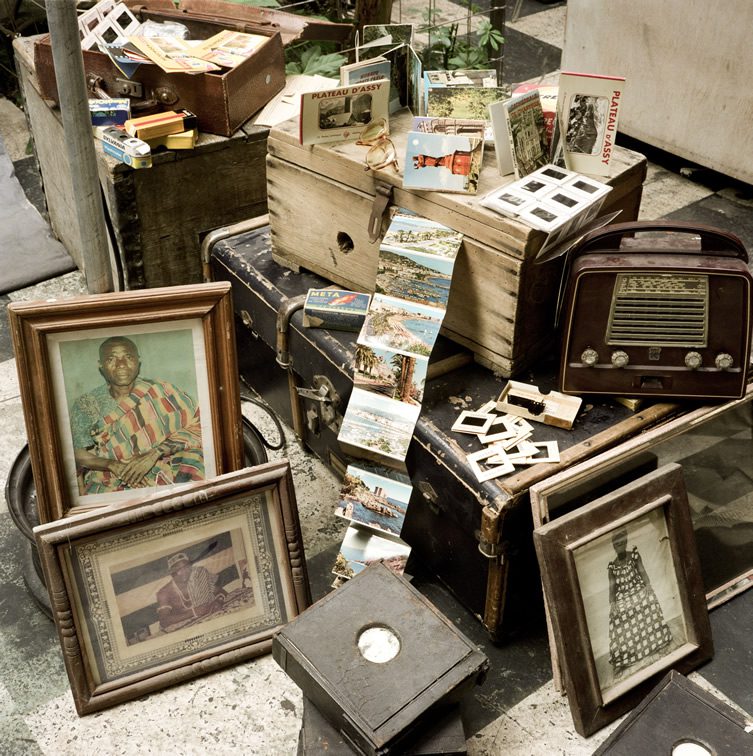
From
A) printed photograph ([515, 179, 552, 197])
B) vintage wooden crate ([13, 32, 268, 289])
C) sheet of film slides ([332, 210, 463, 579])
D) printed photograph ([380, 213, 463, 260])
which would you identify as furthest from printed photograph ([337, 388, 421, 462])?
vintage wooden crate ([13, 32, 268, 289])

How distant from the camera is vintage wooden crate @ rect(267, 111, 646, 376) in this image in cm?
228

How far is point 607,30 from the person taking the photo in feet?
14.1

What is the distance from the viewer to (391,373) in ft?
7.80

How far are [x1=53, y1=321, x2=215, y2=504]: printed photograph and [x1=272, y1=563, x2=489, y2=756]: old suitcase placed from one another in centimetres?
56

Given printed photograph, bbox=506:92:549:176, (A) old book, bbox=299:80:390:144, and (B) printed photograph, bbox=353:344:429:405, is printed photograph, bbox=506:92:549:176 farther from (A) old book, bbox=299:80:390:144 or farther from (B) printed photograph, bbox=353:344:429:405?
(B) printed photograph, bbox=353:344:429:405

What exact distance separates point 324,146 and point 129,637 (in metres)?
1.35

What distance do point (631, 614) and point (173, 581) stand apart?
3.58 feet

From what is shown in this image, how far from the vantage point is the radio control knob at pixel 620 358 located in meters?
2.27

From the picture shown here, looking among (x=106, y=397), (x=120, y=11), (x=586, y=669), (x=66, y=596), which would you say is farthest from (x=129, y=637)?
(x=120, y=11)

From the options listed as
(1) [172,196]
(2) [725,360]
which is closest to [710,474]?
(2) [725,360]

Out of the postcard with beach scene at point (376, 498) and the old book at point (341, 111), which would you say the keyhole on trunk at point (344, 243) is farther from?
the postcard with beach scene at point (376, 498)

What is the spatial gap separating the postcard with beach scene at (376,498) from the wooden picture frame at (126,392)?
1.00 ft

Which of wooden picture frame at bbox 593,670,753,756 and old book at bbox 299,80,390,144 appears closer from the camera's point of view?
wooden picture frame at bbox 593,670,753,756

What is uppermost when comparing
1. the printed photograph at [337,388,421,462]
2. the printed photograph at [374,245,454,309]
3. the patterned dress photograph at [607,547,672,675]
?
the printed photograph at [374,245,454,309]
